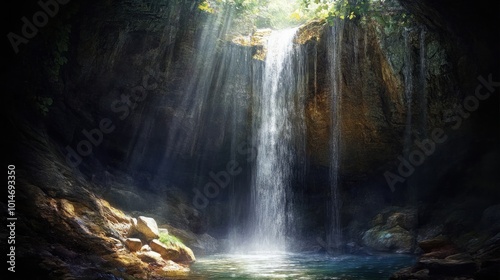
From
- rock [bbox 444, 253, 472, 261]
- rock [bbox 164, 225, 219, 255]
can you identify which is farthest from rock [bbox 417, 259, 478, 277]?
rock [bbox 164, 225, 219, 255]

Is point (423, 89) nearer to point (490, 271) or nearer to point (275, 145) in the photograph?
point (275, 145)

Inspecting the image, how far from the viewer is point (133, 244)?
904cm

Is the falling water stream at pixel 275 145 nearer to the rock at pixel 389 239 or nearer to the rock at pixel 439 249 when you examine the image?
the rock at pixel 389 239

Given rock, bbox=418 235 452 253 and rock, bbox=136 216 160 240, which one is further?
rock, bbox=136 216 160 240

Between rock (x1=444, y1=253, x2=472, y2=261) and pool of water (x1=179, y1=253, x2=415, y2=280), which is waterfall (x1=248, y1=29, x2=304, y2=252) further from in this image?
rock (x1=444, y1=253, x2=472, y2=261)

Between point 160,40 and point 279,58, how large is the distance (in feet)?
16.9

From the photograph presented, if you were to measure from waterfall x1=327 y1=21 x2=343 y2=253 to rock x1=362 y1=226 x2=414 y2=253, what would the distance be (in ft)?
4.55

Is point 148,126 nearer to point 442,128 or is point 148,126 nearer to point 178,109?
point 178,109

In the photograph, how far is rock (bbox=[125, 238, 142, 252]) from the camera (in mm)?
8984

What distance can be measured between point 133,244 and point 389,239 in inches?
392

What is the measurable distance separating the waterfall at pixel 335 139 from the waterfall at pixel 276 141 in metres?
1.44

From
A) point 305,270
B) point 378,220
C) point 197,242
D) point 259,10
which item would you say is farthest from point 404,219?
point 259,10

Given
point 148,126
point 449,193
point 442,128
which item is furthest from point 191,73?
point 449,193

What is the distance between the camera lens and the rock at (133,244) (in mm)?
8984
